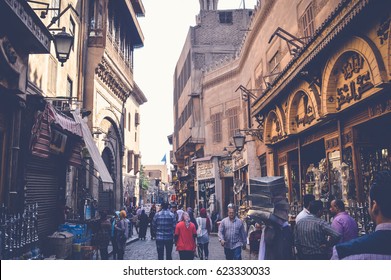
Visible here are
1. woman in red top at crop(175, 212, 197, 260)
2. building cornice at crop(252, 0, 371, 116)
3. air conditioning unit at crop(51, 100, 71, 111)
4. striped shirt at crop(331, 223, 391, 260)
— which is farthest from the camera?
air conditioning unit at crop(51, 100, 71, 111)

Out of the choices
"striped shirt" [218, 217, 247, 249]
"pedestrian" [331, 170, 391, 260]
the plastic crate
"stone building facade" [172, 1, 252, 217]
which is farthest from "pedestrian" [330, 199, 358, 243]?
"stone building facade" [172, 1, 252, 217]

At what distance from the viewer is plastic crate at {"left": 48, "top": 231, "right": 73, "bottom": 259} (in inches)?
268

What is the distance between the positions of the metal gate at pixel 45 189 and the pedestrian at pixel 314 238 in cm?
536

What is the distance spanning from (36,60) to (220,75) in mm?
11690

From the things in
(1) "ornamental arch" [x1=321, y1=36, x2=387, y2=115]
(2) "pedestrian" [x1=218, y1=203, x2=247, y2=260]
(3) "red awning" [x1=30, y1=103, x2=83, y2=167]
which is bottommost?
(2) "pedestrian" [x1=218, y1=203, x2=247, y2=260]

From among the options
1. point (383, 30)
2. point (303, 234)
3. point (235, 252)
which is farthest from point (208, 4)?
point (303, 234)

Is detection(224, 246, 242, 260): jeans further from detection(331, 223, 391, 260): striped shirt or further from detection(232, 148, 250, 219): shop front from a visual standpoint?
detection(232, 148, 250, 219): shop front

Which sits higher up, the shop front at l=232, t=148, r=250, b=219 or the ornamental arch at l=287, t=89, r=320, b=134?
the ornamental arch at l=287, t=89, r=320, b=134

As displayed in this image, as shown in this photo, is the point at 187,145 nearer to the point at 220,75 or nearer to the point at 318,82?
the point at 220,75

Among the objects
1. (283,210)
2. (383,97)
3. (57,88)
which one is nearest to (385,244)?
(283,210)

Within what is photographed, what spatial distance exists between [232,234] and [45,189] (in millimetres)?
4810

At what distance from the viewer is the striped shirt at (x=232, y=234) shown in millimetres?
5484

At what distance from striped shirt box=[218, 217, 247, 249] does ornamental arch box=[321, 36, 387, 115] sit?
2600 mm

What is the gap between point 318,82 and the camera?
685 centimetres
